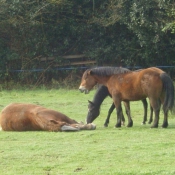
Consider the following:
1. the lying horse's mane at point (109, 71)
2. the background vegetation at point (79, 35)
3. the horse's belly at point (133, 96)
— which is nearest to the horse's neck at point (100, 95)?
the lying horse's mane at point (109, 71)

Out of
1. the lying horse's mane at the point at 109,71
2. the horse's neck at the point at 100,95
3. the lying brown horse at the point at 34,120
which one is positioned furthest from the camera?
the horse's neck at the point at 100,95

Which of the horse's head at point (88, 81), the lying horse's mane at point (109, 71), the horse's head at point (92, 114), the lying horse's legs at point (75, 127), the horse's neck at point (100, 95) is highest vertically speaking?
the lying horse's mane at point (109, 71)

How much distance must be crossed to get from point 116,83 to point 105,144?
3.89 m

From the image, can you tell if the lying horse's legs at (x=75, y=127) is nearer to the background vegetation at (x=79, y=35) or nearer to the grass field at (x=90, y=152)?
the grass field at (x=90, y=152)

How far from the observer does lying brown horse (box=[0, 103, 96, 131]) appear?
12.9 meters

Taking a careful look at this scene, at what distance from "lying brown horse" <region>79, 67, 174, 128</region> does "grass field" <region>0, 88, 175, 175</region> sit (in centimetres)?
63

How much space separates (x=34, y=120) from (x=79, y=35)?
1751 centimetres

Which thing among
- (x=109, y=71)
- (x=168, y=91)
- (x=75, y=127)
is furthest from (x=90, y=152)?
(x=109, y=71)

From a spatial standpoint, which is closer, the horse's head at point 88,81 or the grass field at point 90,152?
the grass field at point 90,152

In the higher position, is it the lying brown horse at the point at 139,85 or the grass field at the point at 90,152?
the lying brown horse at the point at 139,85

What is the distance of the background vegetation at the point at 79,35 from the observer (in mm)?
28016

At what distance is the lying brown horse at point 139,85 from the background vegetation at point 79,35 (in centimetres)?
1288

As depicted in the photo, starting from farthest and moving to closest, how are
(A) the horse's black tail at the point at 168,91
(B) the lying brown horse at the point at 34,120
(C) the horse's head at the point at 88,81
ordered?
1. (C) the horse's head at the point at 88,81
2. (A) the horse's black tail at the point at 168,91
3. (B) the lying brown horse at the point at 34,120

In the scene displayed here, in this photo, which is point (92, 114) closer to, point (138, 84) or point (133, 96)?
point (133, 96)
